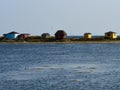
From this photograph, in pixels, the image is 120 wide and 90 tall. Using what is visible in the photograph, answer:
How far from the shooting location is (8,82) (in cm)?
4088

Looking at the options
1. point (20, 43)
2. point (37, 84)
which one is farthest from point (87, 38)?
point (37, 84)

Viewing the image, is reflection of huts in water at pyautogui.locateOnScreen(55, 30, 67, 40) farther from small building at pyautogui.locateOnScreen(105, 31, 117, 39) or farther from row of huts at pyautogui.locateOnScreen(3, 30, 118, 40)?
small building at pyautogui.locateOnScreen(105, 31, 117, 39)

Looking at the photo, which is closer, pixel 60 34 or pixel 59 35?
pixel 60 34

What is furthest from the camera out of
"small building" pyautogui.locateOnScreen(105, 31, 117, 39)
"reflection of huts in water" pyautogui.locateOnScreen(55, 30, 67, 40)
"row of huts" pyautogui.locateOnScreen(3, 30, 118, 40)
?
"small building" pyautogui.locateOnScreen(105, 31, 117, 39)

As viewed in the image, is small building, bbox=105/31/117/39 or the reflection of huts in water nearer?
the reflection of huts in water

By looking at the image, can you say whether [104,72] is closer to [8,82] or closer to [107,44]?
[8,82]

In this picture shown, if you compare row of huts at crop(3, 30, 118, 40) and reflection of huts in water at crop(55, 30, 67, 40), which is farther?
row of huts at crop(3, 30, 118, 40)

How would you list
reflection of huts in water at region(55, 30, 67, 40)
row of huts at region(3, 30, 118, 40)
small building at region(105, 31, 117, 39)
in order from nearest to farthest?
Answer: reflection of huts in water at region(55, 30, 67, 40)
row of huts at region(3, 30, 118, 40)
small building at region(105, 31, 117, 39)

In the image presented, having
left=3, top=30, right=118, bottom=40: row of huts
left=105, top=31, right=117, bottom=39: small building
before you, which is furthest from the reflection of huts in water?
left=105, top=31, right=117, bottom=39: small building

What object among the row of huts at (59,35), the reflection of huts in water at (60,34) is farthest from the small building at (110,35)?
the reflection of huts in water at (60,34)

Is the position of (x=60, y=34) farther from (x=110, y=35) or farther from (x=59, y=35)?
(x=110, y=35)

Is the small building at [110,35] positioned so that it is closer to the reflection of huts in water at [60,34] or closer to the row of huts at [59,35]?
the row of huts at [59,35]

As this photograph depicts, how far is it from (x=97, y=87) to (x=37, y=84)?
5.10m

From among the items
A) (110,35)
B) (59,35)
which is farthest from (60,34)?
(110,35)
